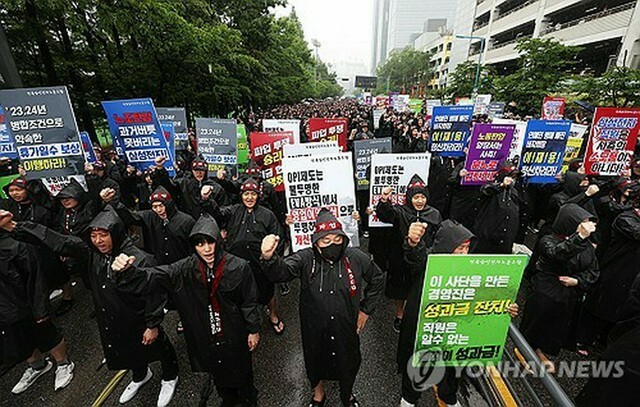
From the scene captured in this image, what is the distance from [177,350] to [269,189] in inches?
114

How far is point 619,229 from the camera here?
389 centimetres

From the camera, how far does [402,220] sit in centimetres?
428

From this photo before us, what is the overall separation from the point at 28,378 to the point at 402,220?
4.99 meters

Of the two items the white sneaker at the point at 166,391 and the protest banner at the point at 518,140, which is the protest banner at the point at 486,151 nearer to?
the protest banner at the point at 518,140

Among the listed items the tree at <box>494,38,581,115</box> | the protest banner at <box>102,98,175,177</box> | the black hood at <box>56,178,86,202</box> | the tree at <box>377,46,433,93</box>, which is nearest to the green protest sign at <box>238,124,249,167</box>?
the protest banner at <box>102,98,175,177</box>

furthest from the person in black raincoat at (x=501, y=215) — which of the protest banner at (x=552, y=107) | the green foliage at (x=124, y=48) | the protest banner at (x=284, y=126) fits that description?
the protest banner at (x=552, y=107)

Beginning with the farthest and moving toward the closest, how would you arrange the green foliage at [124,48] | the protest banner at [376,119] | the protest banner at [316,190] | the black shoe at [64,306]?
the protest banner at [376,119] < the green foliage at [124,48] < the black shoe at [64,306] < the protest banner at [316,190]

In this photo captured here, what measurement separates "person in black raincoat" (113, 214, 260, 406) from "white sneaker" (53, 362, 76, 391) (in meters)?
1.83

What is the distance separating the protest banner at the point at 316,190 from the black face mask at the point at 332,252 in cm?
110

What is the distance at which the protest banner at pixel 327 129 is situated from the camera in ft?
27.5

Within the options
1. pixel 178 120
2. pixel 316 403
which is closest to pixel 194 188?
pixel 316 403

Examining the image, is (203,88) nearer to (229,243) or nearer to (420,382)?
(229,243)

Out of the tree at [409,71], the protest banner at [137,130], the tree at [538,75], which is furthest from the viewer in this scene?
the tree at [409,71]

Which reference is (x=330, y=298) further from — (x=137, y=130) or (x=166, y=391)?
(x=137, y=130)
